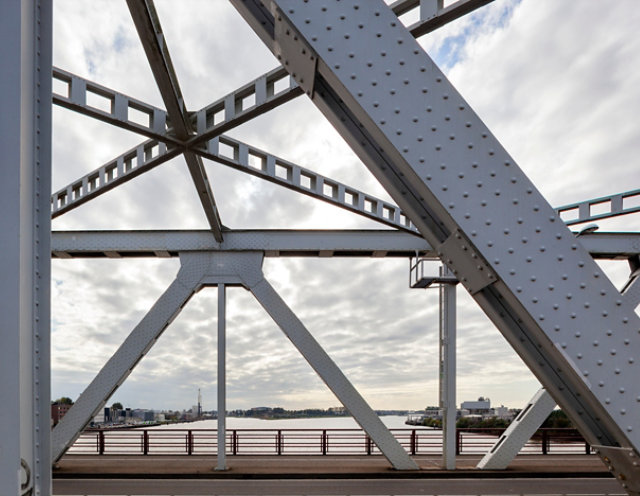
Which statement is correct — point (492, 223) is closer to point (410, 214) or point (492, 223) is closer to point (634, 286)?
point (410, 214)

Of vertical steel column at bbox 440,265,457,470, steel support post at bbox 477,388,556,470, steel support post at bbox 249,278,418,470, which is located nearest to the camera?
steel support post at bbox 249,278,418,470

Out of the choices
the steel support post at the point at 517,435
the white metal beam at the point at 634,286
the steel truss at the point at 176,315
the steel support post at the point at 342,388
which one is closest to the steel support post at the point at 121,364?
the steel truss at the point at 176,315

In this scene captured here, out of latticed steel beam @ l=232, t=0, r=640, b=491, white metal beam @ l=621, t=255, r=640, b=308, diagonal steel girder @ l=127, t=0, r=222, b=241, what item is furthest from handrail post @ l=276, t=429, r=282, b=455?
latticed steel beam @ l=232, t=0, r=640, b=491

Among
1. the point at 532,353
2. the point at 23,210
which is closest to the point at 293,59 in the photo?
the point at 23,210

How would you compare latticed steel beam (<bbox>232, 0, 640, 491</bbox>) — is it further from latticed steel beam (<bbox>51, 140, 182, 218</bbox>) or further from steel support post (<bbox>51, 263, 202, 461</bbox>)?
steel support post (<bbox>51, 263, 202, 461</bbox>)

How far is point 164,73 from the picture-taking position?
5.66 m

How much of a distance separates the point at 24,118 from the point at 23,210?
0.43 m

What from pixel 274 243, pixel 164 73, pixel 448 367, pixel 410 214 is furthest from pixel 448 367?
pixel 410 214

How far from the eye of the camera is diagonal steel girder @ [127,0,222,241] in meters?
5.10

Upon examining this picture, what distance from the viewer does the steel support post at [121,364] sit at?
377 inches

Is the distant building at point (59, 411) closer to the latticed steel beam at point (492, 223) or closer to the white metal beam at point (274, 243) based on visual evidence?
the white metal beam at point (274, 243)

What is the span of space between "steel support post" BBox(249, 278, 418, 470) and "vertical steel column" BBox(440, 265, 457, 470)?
949mm

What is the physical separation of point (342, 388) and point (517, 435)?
3.84 meters

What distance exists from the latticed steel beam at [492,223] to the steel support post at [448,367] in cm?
821
